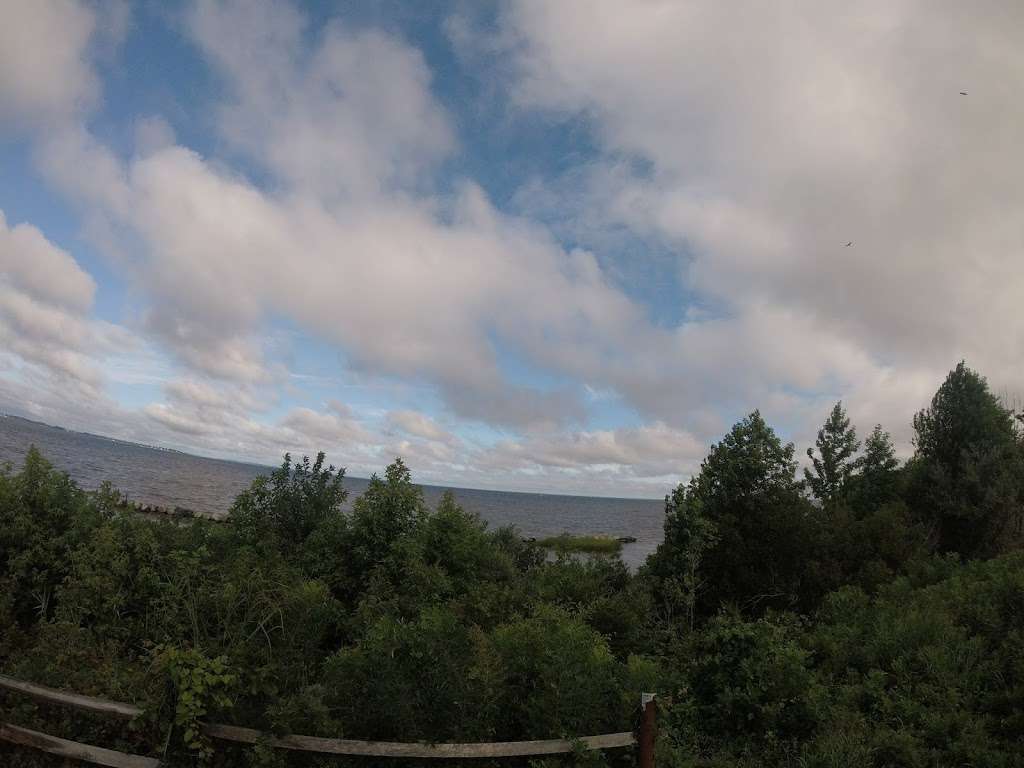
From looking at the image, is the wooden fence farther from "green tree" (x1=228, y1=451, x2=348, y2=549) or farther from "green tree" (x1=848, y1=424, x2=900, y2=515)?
"green tree" (x1=848, y1=424, x2=900, y2=515)

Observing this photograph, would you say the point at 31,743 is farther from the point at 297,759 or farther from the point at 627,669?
the point at 627,669

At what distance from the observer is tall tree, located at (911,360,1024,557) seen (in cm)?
2461

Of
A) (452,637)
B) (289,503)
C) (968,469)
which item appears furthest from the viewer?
(968,469)

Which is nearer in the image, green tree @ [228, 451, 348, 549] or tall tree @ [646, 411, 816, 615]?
green tree @ [228, 451, 348, 549]

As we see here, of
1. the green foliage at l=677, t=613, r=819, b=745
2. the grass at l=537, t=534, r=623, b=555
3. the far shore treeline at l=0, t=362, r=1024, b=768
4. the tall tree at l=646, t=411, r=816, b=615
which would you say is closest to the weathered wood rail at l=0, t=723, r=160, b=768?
the far shore treeline at l=0, t=362, r=1024, b=768

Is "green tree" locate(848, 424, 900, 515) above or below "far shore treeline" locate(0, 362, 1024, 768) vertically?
above

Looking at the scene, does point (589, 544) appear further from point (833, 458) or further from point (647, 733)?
point (647, 733)

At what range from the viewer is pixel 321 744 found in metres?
5.18

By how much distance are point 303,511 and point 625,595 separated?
24.7 feet

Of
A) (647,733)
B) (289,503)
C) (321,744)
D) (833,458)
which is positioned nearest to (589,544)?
(833,458)

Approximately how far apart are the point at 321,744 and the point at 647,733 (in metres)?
2.76

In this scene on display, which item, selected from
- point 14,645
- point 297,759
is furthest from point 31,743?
point 14,645

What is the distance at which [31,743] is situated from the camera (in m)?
5.50

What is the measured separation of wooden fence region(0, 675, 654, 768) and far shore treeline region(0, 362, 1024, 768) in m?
0.15
